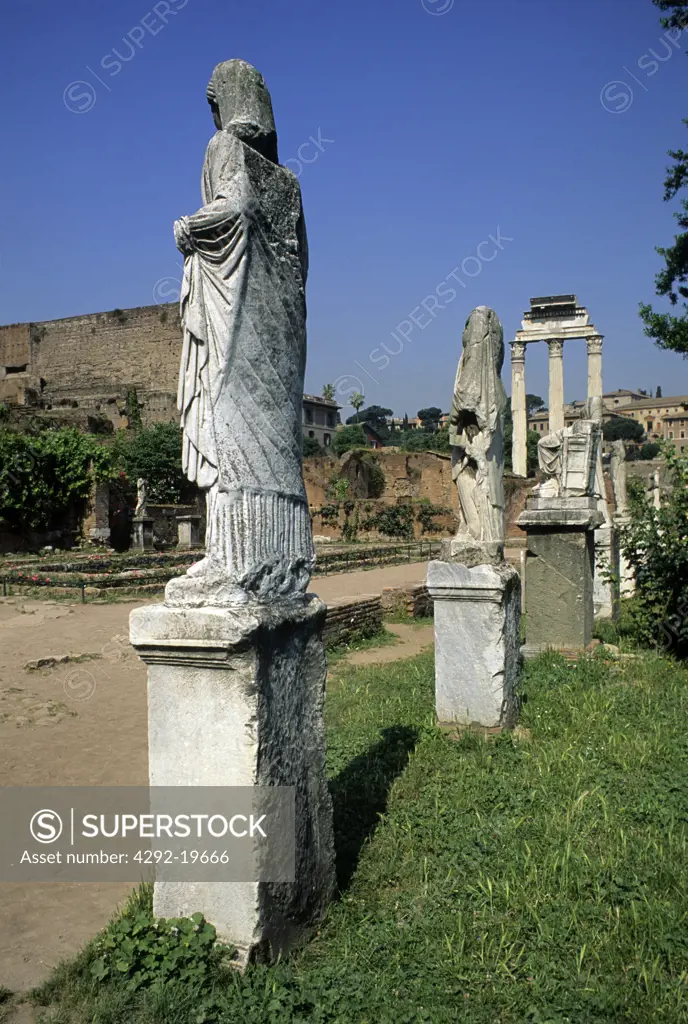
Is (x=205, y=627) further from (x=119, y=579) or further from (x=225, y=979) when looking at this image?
(x=119, y=579)

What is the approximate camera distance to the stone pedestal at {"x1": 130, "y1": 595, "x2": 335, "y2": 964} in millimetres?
2432

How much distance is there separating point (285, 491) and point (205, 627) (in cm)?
60

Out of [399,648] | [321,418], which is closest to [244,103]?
[399,648]

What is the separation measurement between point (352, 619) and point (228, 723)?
741 centimetres

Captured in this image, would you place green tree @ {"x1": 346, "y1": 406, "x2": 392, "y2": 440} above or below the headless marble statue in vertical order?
above

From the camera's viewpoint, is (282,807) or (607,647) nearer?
(282,807)

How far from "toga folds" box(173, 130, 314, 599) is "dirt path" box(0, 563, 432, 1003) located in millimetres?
1625

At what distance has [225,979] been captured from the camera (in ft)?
7.81

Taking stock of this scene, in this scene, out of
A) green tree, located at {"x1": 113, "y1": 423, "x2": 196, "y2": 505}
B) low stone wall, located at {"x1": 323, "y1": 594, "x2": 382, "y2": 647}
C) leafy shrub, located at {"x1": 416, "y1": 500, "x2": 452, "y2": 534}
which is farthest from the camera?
leafy shrub, located at {"x1": 416, "y1": 500, "x2": 452, "y2": 534}

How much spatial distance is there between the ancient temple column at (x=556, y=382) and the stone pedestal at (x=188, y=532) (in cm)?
1758

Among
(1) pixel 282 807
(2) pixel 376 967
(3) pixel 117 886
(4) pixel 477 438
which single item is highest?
(4) pixel 477 438

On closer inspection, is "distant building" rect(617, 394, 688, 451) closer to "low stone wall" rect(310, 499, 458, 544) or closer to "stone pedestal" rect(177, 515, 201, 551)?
"low stone wall" rect(310, 499, 458, 544)

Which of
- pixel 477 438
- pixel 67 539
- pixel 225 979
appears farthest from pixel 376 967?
pixel 67 539

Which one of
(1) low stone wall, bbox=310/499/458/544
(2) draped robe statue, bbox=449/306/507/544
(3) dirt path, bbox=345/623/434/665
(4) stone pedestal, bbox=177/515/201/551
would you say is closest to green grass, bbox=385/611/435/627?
(3) dirt path, bbox=345/623/434/665
